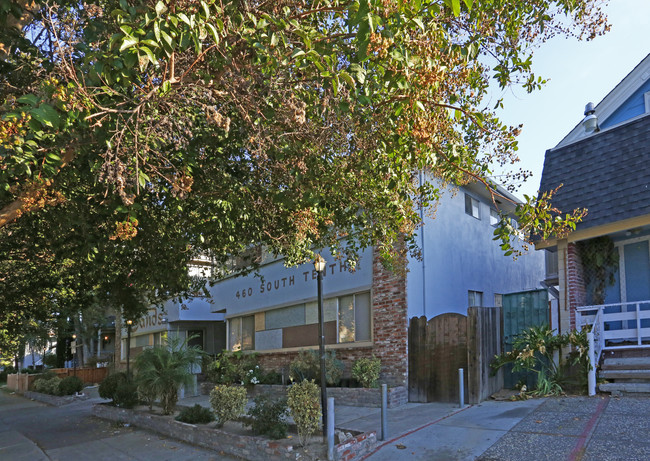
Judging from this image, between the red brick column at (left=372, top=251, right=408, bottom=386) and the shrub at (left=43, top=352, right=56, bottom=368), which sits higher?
the red brick column at (left=372, top=251, right=408, bottom=386)

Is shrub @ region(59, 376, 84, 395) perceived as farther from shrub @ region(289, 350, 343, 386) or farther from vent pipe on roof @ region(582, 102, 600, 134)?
vent pipe on roof @ region(582, 102, 600, 134)

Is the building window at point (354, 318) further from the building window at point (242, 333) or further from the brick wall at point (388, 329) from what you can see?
the building window at point (242, 333)

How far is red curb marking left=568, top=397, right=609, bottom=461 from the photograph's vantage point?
6733 millimetres

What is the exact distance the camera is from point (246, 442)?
873 cm

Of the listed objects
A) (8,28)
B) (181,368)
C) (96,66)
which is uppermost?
(8,28)

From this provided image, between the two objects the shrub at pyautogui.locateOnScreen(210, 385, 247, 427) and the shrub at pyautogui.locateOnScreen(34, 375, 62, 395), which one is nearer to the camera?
the shrub at pyautogui.locateOnScreen(210, 385, 247, 427)

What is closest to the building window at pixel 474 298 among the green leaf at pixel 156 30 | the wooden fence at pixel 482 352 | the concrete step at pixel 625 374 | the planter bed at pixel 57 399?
the wooden fence at pixel 482 352

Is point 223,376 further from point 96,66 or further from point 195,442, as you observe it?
point 96,66

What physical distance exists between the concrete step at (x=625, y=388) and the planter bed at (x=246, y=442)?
4.82 m

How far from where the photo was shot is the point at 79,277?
13680 millimetres

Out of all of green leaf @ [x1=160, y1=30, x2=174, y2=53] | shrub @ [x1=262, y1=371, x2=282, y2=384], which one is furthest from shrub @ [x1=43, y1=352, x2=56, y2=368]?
green leaf @ [x1=160, y1=30, x2=174, y2=53]

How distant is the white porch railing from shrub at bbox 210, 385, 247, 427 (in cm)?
677

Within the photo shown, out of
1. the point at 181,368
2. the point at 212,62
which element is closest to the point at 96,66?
the point at 212,62

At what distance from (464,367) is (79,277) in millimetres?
9915
